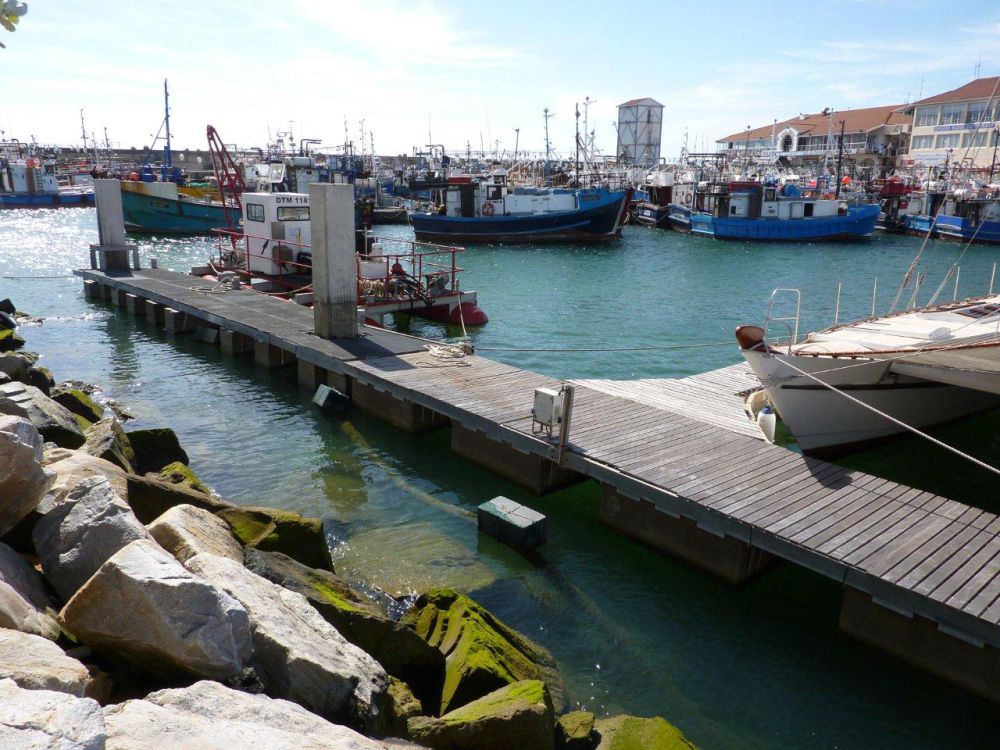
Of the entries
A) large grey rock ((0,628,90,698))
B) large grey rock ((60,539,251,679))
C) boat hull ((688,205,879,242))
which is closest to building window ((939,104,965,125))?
boat hull ((688,205,879,242))

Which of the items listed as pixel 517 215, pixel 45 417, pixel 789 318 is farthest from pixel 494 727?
pixel 517 215

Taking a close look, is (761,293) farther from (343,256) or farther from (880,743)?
(880,743)

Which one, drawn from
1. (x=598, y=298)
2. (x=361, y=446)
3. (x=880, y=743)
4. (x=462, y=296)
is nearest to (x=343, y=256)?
(x=361, y=446)

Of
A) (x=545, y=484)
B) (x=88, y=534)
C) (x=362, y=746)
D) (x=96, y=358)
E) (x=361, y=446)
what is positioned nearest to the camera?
(x=362, y=746)

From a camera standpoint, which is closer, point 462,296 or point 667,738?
point 667,738

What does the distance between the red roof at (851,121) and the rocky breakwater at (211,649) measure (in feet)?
329

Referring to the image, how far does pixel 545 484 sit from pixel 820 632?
4.39m

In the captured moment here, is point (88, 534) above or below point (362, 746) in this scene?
above

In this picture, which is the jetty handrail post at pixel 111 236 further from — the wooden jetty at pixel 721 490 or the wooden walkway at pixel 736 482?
the wooden walkway at pixel 736 482

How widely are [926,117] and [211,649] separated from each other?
99.2 metres

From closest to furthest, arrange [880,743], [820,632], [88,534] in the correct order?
[88,534] → [880,743] → [820,632]

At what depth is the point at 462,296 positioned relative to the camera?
23609 mm

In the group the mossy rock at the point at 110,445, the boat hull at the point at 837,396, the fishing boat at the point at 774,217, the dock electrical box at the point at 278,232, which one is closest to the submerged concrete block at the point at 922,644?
the boat hull at the point at 837,396

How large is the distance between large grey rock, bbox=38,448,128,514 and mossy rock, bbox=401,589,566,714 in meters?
3.20
